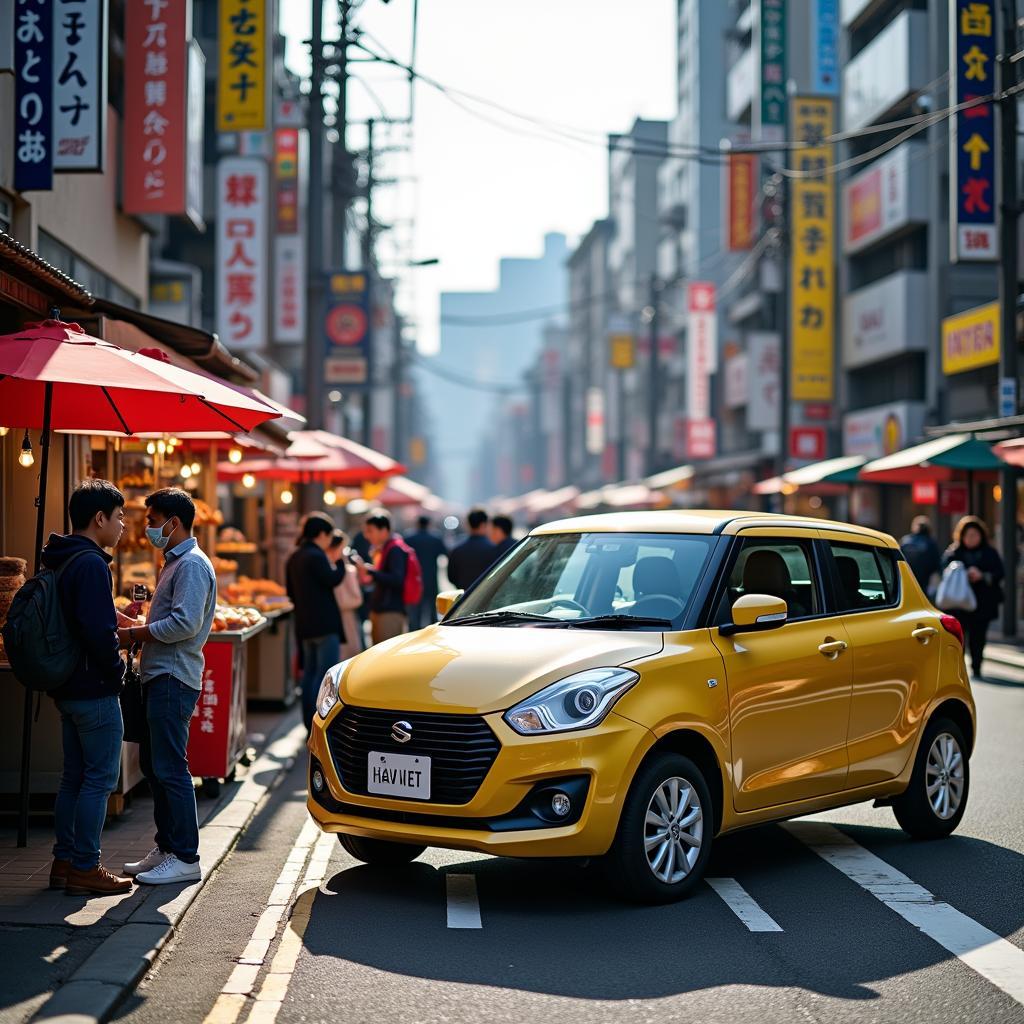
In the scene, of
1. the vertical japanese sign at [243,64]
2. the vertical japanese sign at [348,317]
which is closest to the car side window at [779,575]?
the vertical japanese sign at [243,64]

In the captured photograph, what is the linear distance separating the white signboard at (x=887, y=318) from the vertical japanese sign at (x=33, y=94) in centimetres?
2919

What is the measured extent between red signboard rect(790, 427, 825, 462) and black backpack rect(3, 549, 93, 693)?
3490 cm

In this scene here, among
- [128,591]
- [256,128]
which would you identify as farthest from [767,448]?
[128,591]

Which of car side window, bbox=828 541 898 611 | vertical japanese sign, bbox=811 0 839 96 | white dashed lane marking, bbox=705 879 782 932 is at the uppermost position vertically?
vertical japanese sign, bbox=811 0 839 96

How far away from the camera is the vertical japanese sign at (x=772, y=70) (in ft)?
132

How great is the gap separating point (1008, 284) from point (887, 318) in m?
16.2

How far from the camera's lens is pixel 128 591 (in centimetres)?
1369

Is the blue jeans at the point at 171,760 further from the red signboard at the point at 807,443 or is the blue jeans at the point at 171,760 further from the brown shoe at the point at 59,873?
the red signboard at the point at 807,443

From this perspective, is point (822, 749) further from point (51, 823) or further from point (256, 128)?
point (256, 128)

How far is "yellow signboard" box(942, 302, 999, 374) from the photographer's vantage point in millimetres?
30406

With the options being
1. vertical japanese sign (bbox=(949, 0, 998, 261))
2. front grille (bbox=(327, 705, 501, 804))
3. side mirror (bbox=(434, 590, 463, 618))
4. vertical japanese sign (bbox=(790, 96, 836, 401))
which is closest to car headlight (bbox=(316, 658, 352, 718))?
front grille (bbox=(327, 705, 501, 804))

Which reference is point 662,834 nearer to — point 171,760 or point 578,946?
point 578,946

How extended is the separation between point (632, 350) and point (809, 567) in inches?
2717

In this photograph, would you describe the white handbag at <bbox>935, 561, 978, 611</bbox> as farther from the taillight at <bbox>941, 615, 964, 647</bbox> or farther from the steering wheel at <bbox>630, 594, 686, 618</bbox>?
the steering wheel at <bbox>630, 594, 686, 618</bbox>
